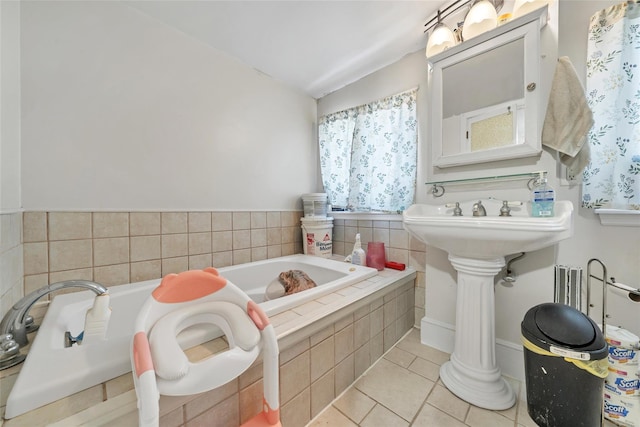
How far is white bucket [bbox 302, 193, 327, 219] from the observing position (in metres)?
1.95

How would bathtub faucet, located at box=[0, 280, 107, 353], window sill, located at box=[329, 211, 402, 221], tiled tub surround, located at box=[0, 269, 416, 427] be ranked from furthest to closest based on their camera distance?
window sill, located at box=[329, 211, 402, 221]
bathtub faucet, located at box=[0, 280, 107, 353]
tiled tub surround, located at box=[0, 269, 416, 427]

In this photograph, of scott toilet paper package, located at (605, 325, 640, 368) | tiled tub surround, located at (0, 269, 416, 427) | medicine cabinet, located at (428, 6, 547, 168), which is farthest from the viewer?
medicine cabinet, located at (428, 6, 547, 168)

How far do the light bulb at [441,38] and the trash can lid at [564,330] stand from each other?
1400 millimetres

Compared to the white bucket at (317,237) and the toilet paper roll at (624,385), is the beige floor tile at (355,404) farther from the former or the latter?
the white bucket at (317,237)

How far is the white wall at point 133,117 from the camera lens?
101 cm

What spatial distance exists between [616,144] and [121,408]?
1822 mm

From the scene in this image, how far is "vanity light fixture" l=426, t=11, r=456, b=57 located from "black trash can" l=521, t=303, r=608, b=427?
4.60 ft

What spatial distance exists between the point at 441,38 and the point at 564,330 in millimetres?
1505

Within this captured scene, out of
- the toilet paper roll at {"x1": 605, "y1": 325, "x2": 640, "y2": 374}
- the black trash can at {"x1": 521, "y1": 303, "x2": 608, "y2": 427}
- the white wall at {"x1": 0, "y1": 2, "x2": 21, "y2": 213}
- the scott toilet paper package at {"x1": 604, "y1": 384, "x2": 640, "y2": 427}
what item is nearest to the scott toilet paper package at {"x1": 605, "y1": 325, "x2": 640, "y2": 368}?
the toilet paper roll at {"x1": 605, "y1": 325, "x2": 640, "y2": 374}

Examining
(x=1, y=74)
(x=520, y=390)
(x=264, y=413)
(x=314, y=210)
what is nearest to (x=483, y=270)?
(x=520, y=390)

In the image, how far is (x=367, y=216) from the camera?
184 centimetres

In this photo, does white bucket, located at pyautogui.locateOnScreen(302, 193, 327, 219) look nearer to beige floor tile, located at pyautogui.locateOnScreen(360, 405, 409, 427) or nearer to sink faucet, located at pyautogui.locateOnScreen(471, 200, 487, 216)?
sink faucet, located at pyautogui.locateOnScreen(471, 200, 487, 216)

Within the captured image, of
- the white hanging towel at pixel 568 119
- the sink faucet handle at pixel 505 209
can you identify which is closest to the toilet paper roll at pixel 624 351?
the sink faucet handle at pixel 505 209

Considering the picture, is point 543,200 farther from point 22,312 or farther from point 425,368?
point 22,312
